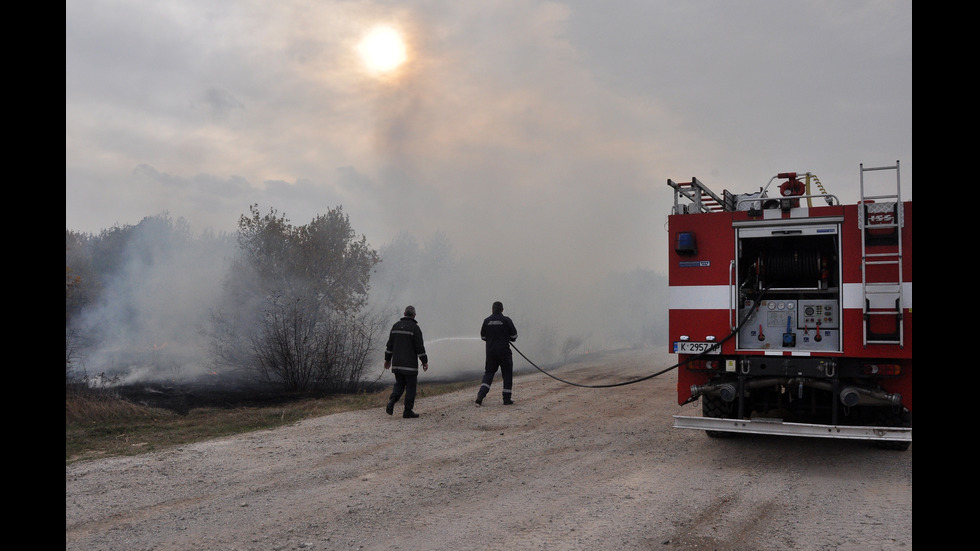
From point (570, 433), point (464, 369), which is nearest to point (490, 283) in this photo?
point (464, 369)

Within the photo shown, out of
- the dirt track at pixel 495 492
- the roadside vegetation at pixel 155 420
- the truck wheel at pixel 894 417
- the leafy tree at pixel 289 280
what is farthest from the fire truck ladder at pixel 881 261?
the leafy tree at pixel 289 280

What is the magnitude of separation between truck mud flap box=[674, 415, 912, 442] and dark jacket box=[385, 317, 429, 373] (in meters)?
4.74

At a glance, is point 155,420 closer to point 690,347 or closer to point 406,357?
point 406,357

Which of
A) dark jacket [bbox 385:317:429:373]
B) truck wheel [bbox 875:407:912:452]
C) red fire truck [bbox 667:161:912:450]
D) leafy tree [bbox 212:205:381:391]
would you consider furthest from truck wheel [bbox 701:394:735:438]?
leafy tree [bbox 212:205:381:391]

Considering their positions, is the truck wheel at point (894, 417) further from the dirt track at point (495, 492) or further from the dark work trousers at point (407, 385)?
the dark work trousers at point (407, 385)

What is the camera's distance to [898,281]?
21.6 ft

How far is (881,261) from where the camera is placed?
6.69 meters

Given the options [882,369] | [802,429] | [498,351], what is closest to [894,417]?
[882,369]

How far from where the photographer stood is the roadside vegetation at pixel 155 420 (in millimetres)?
8414

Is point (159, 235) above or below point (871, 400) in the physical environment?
above

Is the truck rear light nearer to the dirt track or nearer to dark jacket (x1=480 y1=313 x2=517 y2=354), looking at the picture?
the dirt track
